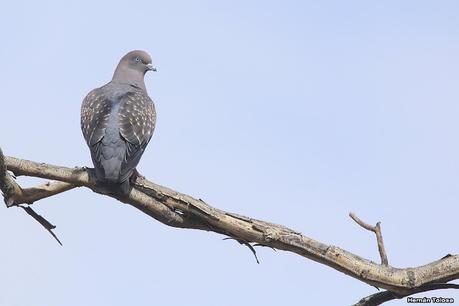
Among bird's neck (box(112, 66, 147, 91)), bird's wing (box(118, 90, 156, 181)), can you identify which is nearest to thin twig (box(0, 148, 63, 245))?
bird's wing (box(118, 90, 156, 181))

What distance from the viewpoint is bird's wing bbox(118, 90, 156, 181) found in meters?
7.83

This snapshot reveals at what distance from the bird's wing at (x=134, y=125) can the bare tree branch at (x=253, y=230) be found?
517mm

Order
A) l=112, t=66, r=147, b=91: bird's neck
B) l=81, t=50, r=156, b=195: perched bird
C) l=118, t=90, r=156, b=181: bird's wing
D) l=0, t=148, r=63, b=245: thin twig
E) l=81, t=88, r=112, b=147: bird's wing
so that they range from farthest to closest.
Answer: l=112, t=66, r=147, b=91: bird's neck
l=81, t=88, r=112, b=147: bird's wing
l=118, t=90, r=156, b=181: bird's wing
l=81, t=50, r=156, b=195: perched bird
l=0, t=148, r=63, b=245: thin twig

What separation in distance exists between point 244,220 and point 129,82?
3651 mm

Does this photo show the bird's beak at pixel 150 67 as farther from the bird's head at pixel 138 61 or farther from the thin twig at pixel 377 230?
the thin twig at pixel 377 230

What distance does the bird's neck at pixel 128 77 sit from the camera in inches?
395

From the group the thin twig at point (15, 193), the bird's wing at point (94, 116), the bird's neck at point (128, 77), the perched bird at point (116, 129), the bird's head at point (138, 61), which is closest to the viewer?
the thin twig at point (15, 193)

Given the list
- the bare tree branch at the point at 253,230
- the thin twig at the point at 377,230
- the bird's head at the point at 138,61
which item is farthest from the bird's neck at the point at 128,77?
the thin twig at the point at 377,230

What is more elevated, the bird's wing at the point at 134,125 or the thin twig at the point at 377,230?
the bird's wing at the point at 134,125

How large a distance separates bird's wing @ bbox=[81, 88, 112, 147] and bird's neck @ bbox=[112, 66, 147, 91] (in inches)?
40.4

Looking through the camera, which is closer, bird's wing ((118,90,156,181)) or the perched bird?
the perched bird

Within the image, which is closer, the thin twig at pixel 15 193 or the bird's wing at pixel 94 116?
the thin twig at pixel 15 193

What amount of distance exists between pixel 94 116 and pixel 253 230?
2256 mm

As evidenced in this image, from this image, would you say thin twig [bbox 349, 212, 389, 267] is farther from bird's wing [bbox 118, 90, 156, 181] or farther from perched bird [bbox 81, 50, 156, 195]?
bird's wing [bbox 118, 90, 156, 181]
